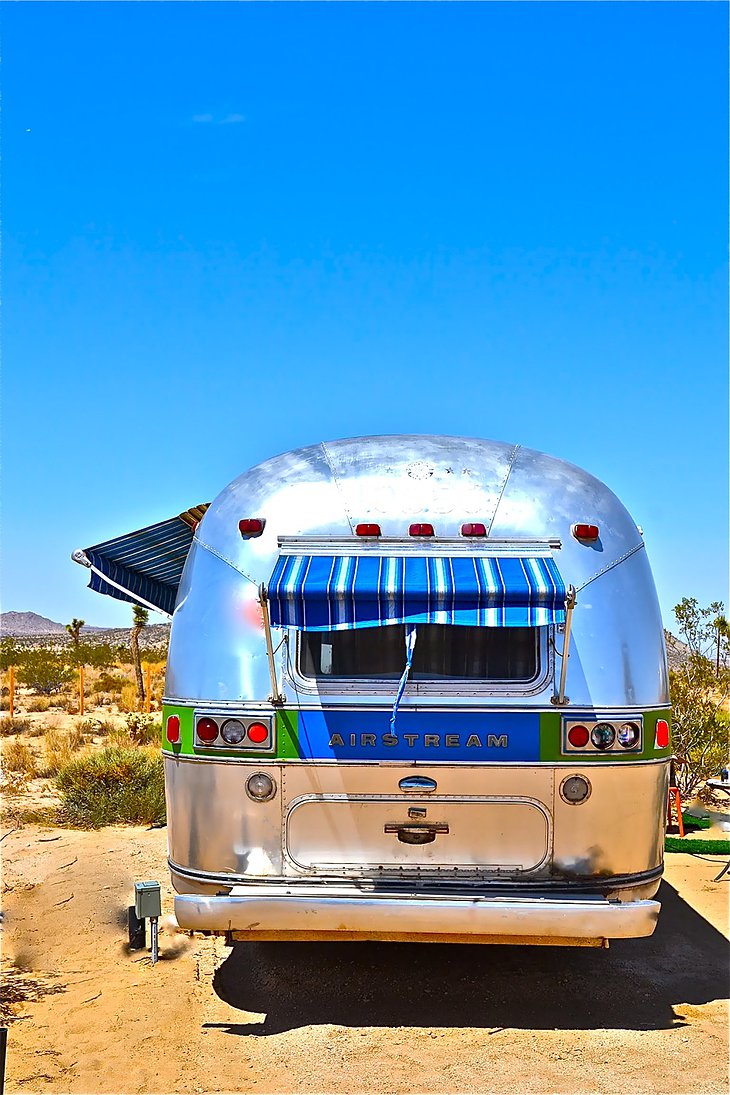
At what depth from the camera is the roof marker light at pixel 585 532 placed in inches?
225

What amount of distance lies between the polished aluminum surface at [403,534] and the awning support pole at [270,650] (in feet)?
0.18

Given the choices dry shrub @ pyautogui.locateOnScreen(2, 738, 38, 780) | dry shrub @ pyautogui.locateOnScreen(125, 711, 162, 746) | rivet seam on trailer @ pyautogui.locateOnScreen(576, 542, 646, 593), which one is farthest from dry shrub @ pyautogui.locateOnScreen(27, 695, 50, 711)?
rivet seam on trailer @ pyautogui.locateOnScreen(576, 542, 646, 593)

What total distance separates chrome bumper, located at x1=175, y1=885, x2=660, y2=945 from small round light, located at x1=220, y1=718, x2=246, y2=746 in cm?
76

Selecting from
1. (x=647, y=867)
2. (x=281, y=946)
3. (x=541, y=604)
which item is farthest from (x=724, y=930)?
(x=541, y=604)

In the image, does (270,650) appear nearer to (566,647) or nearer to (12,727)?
(566,647)

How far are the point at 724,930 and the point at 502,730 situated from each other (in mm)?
3419

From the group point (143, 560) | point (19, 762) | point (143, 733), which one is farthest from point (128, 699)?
point (143, 560)

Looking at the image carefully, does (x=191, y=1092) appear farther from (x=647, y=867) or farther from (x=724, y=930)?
(x=724, y=930)

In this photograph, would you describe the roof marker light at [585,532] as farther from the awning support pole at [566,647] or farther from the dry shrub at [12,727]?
the dry shrub at [12,727]

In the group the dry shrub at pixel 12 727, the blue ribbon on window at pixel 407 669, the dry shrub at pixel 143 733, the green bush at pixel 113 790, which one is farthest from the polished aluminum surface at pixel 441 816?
the dry shrub at pixel 12 727

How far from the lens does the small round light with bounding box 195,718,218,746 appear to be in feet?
18.2

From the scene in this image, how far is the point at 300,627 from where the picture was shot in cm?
521

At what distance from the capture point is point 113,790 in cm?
1155

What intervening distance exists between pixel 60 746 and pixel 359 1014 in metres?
12.4
